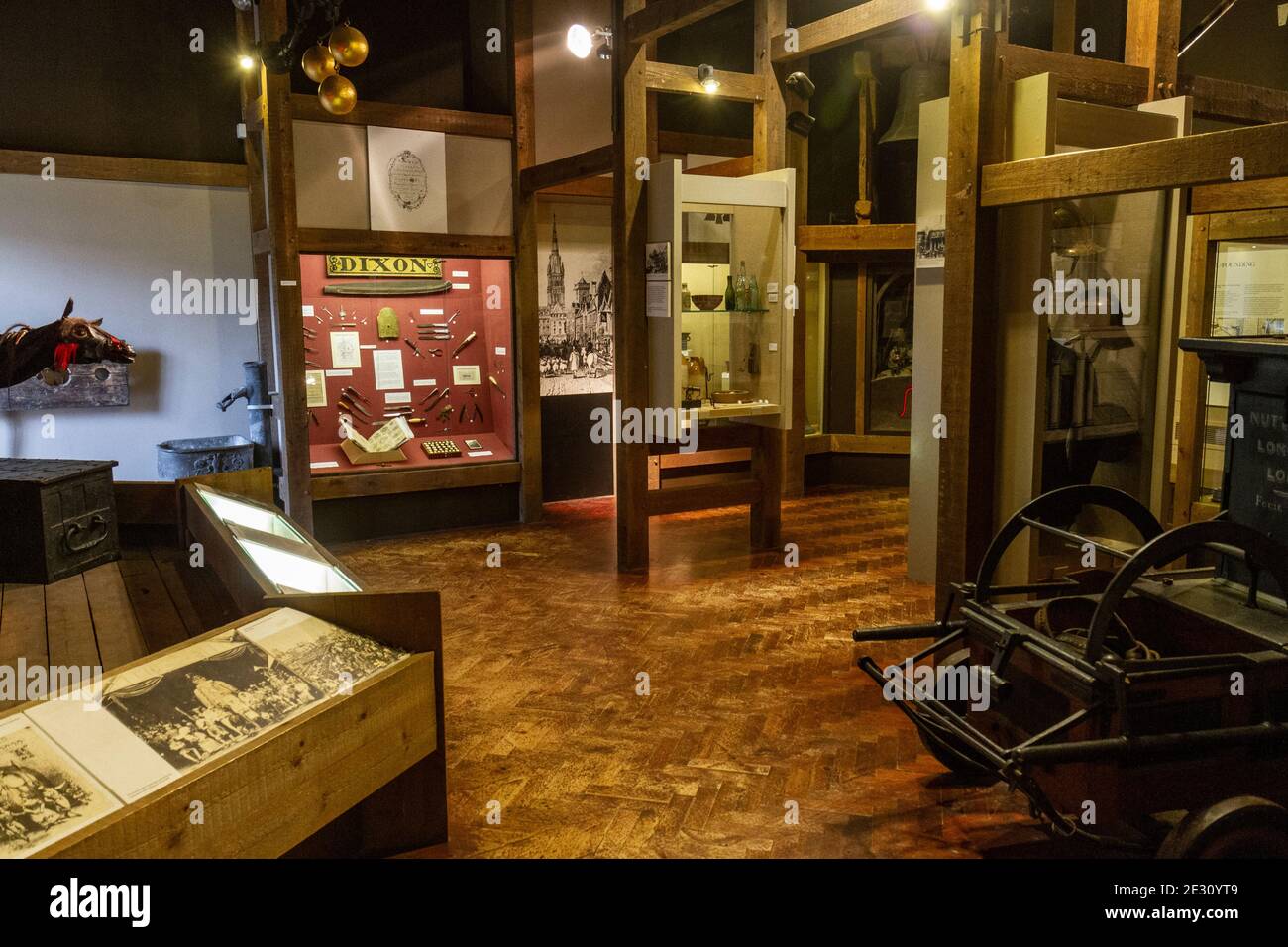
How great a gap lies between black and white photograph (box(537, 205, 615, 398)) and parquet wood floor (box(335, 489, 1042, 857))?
2347mm

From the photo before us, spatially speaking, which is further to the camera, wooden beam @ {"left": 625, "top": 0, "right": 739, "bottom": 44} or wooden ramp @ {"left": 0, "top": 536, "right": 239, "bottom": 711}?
wooden beam @ {"left": 625, "top": 0, "right": 739, "bottom": 44}

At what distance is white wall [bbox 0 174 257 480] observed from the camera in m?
7.85

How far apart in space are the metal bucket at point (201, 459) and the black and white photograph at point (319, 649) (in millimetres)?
4635

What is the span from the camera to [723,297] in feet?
25.5

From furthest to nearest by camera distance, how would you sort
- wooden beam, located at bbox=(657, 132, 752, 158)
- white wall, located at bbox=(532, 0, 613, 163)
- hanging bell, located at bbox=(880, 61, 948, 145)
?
hanging bell, located at bbox=(880, 61, 948, 145) → wooden beam, located at bbox=(657, 132, 752, 158) → white wall, located at bbox=(532, 0, 613, 163)

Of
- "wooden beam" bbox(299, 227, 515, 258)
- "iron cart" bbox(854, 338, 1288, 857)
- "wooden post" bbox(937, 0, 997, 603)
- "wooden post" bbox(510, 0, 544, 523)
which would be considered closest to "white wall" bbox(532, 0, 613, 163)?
"wooden post" bbox(510, 0, 544, 523)

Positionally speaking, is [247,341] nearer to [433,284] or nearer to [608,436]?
[433,284]

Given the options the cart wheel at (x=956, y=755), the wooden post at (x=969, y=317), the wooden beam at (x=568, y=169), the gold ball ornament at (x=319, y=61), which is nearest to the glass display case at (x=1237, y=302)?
the wooden post at (x=969, y=317)

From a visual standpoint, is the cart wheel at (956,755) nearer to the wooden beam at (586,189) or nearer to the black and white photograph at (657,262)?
the black and white photograph at (657,262)

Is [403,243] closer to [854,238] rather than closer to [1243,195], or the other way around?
[854,238]

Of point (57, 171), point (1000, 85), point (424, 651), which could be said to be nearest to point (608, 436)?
point (57, 171)

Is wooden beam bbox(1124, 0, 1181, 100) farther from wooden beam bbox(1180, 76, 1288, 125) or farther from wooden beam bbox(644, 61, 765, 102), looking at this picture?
wooden beam bbox(644, 61, 765, 102)

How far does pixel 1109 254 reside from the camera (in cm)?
584
